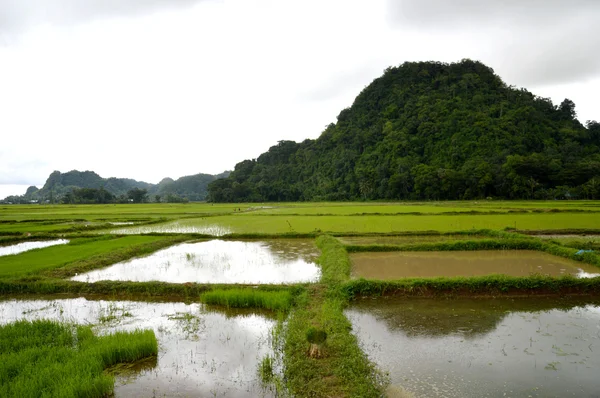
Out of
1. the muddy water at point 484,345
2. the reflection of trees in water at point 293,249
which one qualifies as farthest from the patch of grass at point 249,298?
the reflection of trees in water at point 293,249

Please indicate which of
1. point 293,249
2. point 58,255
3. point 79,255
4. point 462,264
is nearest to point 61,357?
point 79,255

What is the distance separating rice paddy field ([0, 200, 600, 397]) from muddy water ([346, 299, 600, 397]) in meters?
0.02

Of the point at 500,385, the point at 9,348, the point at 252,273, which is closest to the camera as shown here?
the point at 500,385

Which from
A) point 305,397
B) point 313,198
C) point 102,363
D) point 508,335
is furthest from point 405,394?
point 313,198

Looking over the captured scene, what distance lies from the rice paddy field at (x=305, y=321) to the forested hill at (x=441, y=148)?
3244cm

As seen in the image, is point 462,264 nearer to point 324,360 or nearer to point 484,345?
point 484,345

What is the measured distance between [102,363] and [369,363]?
3352 mm

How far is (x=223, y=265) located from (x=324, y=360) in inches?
259

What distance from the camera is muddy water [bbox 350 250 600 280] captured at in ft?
27.7

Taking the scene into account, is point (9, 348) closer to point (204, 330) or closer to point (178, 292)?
point (204, 330)

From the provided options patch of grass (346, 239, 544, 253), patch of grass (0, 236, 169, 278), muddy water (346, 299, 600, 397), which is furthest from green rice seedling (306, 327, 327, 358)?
patch of grass (0, 236, 169, 278)

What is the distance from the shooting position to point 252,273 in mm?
9242

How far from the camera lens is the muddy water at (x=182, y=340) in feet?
13.1

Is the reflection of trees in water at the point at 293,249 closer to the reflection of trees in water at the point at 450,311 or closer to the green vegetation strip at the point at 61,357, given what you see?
the reflection of trees in water at the point at 450,311
